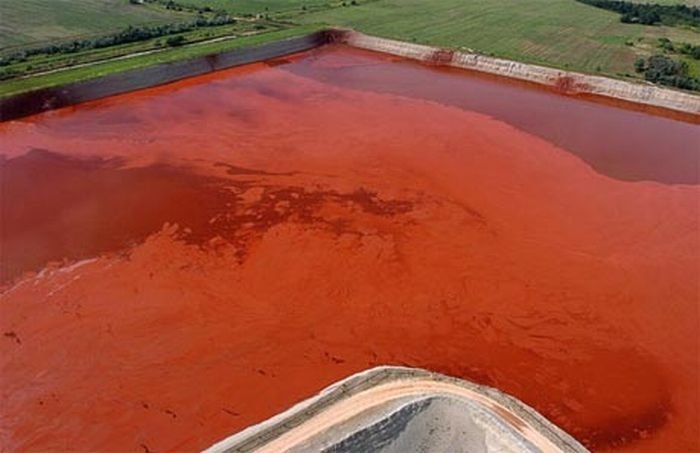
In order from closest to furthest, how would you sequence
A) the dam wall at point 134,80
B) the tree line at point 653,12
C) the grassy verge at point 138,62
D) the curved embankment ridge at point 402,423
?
1. the curved embankment ridge at point 402,423
2. the dam wall at point 134,80
3. the grassy verge at point 138,62
4. the tree line at point 653,12

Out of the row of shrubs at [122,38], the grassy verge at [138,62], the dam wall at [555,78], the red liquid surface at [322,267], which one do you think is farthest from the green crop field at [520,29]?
the red liquid surface at [322,267]

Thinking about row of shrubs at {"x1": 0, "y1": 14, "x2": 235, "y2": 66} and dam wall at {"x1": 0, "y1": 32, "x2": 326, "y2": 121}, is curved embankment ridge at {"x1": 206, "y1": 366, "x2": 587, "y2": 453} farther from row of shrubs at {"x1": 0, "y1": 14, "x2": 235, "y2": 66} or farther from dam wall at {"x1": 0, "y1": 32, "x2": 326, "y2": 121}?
row of shrubs at {"x1": 0, "y1": 14, "x2": 235, "y2": 66}

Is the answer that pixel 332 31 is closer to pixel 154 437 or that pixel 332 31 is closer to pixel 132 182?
pixel 132 182

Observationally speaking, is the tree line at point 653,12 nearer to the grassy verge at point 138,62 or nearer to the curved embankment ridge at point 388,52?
the curved embankment ridge at point 388,52

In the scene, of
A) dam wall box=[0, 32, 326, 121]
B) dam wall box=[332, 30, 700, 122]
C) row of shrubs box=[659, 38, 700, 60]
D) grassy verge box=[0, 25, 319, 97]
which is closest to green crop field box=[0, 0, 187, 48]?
grassy verge box=[0, 25, 319, 97]

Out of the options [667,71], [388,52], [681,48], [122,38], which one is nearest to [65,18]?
[122,38]

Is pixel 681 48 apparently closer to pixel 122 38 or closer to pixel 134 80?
pixel 134 80
